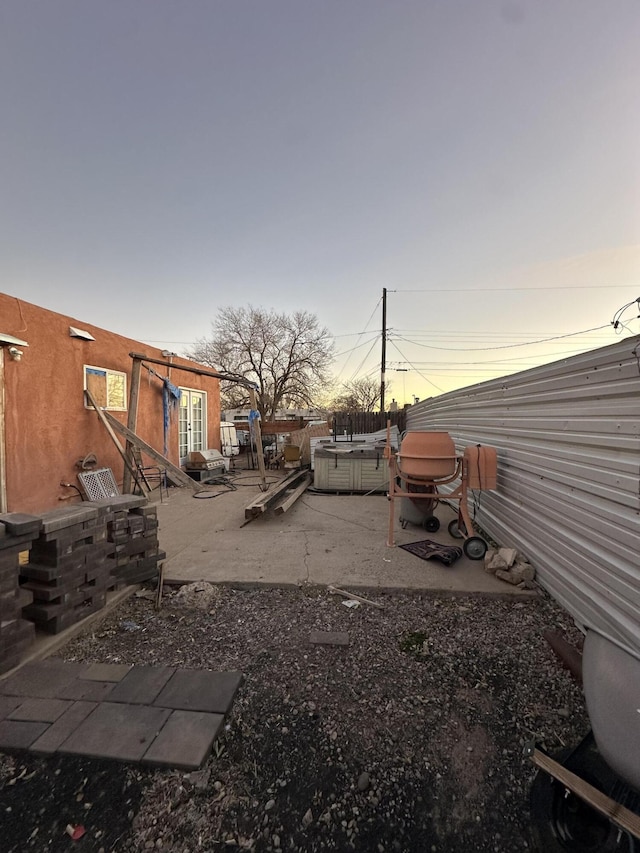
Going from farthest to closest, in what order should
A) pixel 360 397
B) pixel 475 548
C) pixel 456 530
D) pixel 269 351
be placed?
pixel 360 397 < pixel 269 351 < pixel 456 530 < pixel 475 548

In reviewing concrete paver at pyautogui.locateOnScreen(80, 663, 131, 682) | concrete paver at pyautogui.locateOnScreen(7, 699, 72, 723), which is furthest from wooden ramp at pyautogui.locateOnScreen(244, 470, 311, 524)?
concrete paver at pyautogui.locateOnScreen(7, 699, 72, 723)

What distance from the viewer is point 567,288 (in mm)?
12141

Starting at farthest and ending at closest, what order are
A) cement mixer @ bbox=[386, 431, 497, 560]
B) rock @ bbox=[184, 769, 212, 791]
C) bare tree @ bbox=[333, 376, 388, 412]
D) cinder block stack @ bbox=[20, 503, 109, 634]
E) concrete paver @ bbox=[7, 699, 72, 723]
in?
bare tree @ bbox=[333, 376, 388, 412]
cement mixer @ bbox=[386, 431, 497, 560]
cinder block stack @ bbox=[20, 503, 109, 634]
concrete paver @ bbox=[7, 699, 72, 723]
rock @ bbox=[184, 769, 212, 791]

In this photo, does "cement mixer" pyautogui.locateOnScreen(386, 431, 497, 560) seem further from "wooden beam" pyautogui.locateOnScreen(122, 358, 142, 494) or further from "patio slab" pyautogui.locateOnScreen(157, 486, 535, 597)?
"wooden beam" pyautogui.locateOnScreen(122, 358, 142, 494)

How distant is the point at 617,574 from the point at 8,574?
387cm

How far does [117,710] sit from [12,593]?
99cm

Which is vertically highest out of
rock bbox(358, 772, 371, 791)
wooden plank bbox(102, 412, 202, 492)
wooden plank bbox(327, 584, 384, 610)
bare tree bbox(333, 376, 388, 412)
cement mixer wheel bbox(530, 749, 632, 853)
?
bare tree bbox(333, 376, 388, 412)

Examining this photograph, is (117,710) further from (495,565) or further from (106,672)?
(495,565)

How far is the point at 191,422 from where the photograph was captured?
10.2m

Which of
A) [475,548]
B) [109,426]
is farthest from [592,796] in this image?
[109,426]

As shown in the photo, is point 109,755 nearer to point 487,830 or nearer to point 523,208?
point 487,830

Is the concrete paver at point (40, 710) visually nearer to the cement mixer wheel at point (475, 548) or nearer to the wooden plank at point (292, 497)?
the cement mixer wheel at point (475, 548)

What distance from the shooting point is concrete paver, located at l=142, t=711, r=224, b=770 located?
1531 millimetres

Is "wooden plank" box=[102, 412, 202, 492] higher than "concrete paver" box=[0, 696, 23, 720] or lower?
higher
